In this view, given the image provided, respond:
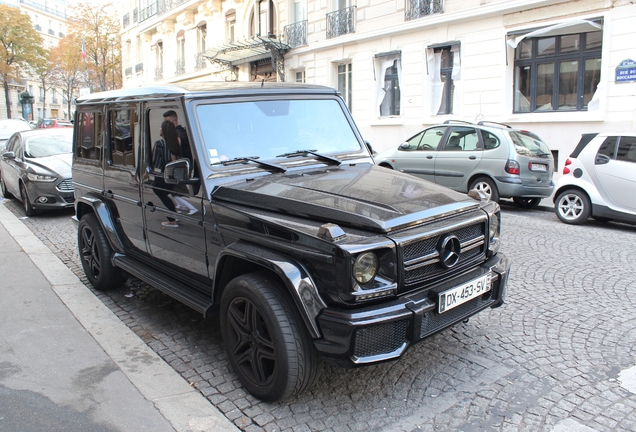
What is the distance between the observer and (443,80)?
1820 cm

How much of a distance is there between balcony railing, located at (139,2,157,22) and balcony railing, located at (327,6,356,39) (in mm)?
19684

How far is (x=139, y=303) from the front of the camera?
527 centimetres

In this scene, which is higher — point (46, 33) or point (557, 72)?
point (46, 33)

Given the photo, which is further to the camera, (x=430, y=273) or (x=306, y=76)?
(x=306, y=76)

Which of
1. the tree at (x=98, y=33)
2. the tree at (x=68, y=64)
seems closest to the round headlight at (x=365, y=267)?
the tree at (x=98, y=33)

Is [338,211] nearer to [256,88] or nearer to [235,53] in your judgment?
[256,88]

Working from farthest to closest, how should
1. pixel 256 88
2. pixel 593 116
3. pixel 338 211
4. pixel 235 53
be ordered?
pixel 235 53
pixel 593 116
pixel 256 88
pixel 338 211

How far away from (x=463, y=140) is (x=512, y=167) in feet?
4.17

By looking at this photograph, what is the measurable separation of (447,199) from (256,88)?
5.77 feet

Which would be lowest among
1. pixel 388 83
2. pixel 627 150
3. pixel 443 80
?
pixel 627 150

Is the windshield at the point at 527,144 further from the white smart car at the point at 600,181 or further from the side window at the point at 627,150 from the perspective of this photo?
the side window at the point at 627,150

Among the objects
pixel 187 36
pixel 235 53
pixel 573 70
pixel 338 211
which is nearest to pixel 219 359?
pixel 338 211

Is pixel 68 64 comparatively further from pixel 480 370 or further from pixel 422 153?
pixel 480 370

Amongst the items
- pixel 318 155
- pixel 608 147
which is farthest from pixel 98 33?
pixel 318 155
